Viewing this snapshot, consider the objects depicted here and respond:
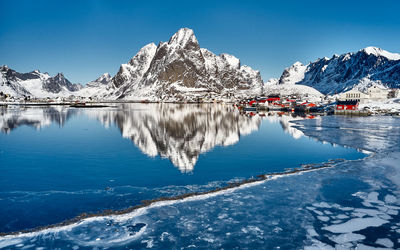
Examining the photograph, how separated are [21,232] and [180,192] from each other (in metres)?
7.81

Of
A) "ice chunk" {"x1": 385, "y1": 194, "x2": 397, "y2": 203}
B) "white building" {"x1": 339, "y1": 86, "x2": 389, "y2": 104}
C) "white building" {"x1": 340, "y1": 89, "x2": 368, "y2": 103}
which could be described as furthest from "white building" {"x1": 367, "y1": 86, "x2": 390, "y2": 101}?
"ice chunk" {"x1": 385, "y1": 194, "x2": 397, "y2": 203}

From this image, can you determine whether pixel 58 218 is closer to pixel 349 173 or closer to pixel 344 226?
pixel 344 226

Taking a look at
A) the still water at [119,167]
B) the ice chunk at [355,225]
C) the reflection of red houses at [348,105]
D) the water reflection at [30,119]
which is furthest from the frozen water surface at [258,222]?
the reflection of red houses at [348,105]

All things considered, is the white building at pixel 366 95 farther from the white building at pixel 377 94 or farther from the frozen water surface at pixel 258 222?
the frozen water surface at pixel 258 222

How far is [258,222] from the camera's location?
12727mm

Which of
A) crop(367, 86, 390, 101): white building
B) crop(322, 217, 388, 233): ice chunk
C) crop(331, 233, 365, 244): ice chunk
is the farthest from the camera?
crop(367, 86, 390, 101): white building

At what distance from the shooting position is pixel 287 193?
16359 mm

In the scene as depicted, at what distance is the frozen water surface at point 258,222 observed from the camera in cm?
1096

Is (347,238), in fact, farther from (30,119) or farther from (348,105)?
(348,105)

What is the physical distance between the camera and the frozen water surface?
36.0 ft

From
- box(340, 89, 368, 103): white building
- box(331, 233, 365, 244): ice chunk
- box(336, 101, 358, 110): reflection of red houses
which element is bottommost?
box(331, 233, 365, 244): ice chunk

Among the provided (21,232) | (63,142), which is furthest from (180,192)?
(63,142)

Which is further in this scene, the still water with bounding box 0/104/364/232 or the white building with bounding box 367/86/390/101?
the white building with bounding box 367/86/390/101

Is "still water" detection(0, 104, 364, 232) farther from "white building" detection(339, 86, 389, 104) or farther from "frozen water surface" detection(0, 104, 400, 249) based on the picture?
"white building" detection(339, 86, 389, 104)
